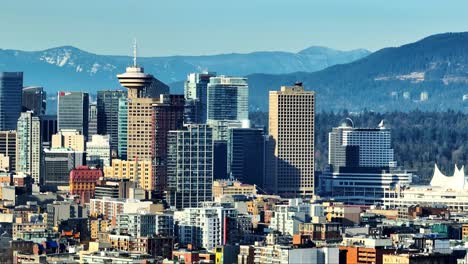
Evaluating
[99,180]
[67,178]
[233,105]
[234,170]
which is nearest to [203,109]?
[233,105]

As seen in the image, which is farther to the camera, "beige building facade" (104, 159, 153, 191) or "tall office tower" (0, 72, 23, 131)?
"tall office tower" (0, 72, 23, 131)

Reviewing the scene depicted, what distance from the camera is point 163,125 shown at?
10444 centimetres

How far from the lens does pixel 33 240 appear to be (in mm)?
74000

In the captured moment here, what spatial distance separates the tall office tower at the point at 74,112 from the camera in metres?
132

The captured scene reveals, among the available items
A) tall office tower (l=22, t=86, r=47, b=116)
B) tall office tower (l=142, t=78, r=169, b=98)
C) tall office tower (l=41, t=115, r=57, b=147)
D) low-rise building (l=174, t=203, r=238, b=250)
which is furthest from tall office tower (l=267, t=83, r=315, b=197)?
low-rise building (l=174, t=203, r=238, b=250)

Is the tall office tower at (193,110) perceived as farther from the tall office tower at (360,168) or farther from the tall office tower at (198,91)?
the tall office tower at (360,168)

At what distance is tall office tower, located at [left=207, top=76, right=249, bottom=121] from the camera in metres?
133

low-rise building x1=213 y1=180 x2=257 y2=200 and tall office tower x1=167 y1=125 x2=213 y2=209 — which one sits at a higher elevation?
tall office tower x1=167 y1=125 x2=213 y2=209

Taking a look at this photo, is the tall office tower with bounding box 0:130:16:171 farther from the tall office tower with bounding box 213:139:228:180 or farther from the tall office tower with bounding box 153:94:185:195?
the tall office tower with bounding box 153:94:185:195

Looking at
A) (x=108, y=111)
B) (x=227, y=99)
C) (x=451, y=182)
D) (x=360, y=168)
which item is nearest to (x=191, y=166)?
(x=451, y=182)

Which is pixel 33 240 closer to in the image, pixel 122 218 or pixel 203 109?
pixel 122 218

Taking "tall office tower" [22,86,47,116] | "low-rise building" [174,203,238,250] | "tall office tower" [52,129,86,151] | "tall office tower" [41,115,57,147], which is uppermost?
"tall office tower" [22,86,47,116]

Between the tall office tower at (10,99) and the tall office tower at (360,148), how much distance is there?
19760 mm

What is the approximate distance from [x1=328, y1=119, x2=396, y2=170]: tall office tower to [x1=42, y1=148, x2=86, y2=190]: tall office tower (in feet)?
62.2
